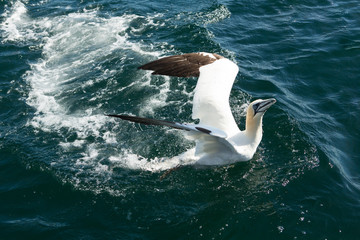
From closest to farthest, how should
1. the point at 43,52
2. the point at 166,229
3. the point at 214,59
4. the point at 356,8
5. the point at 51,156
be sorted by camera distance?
1. the point at 166,229
2. the point at 51,156
3. the point at 214,59
4. the point at 43,52
5. the point at 356,8

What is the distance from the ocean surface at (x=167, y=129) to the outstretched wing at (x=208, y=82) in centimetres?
105

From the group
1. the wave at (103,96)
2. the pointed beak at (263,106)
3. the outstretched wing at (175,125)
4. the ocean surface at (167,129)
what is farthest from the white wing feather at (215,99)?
the outstretched wing at (175,125)

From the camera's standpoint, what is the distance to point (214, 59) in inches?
354

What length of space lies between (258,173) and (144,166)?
7.98ft

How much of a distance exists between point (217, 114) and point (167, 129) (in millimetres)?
1761

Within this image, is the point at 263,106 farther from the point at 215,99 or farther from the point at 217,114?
the point at 215,99

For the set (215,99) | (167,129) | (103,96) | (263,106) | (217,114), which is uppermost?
(263,106)

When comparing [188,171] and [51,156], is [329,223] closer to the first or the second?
[188,171]

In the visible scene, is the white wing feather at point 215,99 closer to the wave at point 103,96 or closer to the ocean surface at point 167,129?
the wave at point 103,96

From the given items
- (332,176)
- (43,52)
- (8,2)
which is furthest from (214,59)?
(8,2)

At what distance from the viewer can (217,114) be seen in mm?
7820

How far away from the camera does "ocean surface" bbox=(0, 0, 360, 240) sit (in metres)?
6.67

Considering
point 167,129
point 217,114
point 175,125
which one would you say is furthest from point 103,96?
point 175,125

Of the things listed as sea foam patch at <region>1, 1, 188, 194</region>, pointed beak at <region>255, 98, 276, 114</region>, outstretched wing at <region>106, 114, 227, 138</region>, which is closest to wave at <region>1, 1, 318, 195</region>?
sea foam patch at <region>1, 1, 188, 194</region>
